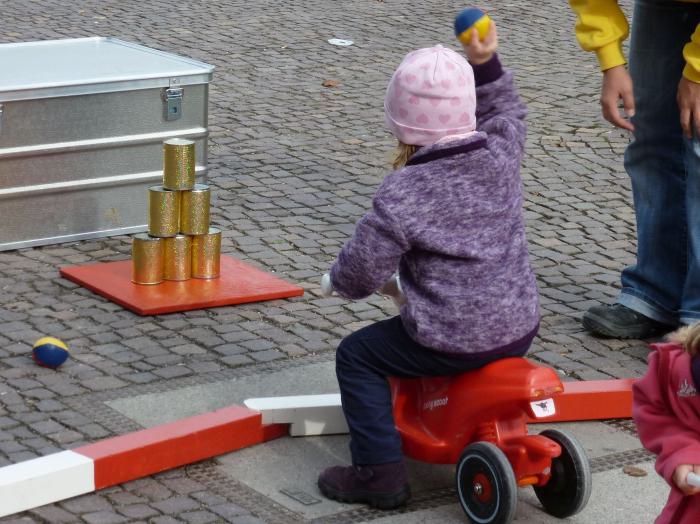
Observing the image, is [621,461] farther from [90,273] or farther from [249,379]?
[90,273]

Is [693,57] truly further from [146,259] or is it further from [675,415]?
[146,259]

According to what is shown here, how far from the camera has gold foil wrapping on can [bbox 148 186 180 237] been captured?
541cm

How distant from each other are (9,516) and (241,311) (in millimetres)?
1851

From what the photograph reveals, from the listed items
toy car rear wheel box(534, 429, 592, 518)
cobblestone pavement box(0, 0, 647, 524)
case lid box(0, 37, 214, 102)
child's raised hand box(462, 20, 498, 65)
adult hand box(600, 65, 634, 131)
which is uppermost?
child's raised hand box(462, 20, 498, 65)

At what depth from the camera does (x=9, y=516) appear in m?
3.58

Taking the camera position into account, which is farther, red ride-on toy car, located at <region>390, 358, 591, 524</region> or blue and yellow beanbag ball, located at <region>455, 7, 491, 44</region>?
blue and yellow beanbag ball, located at <region>455, 7, 491, 44</region>

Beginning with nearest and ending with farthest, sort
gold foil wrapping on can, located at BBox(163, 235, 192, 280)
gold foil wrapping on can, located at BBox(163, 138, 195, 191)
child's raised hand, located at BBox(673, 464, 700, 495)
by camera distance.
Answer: child's raised hand, located at BBox(673, 464, 700, 495)
gold foil wrapping on can, located at BBox(163, 138, 195, 191)
gold foil wrapping on can, located at BBox(163, 235, 192, 280)

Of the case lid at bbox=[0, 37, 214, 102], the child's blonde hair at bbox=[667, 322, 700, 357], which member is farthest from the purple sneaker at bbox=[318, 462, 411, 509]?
the case lid at bbox=[0, 37, 214, 102]

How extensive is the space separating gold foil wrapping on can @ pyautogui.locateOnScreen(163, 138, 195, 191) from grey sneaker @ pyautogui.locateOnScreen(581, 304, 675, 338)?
1639 mm

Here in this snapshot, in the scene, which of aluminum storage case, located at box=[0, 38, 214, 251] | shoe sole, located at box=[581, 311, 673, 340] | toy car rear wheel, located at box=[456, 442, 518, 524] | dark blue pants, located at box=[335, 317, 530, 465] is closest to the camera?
toy car rear wheel, located at box=[456, 442, 518, 524]

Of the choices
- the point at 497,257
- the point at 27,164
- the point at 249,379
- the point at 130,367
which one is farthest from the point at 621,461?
the point at 27,164

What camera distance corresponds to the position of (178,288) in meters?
5.43

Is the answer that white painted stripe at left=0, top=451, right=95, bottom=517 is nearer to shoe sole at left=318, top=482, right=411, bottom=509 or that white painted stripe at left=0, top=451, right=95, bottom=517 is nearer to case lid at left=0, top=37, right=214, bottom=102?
shoe sole at left=318, top=482, right=411, bottom=509

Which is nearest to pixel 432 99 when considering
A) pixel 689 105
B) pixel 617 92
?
pixel 617 92
